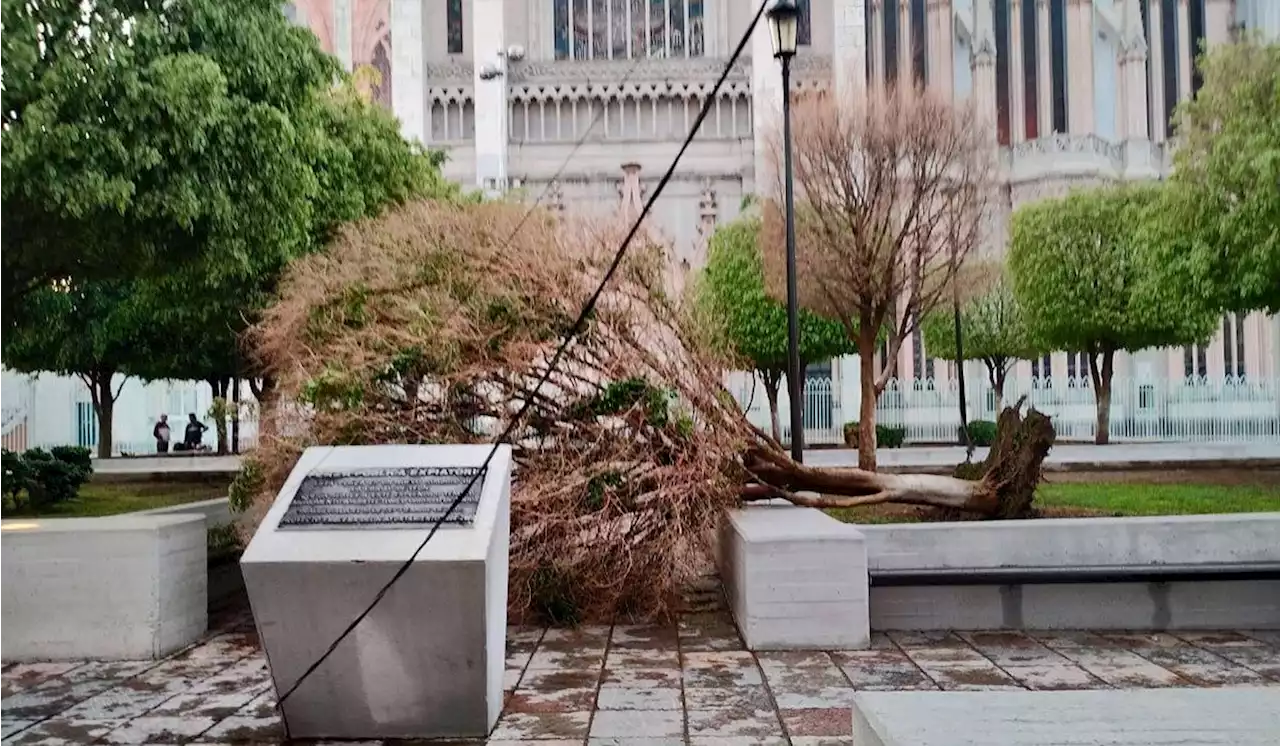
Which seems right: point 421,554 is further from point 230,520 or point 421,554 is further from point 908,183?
point 908,183

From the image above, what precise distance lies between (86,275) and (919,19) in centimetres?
3905

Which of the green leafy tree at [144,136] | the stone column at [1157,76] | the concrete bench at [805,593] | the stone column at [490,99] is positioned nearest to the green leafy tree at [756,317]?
the stone column at [490,99]

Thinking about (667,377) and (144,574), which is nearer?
(144,574)

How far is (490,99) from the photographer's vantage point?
43.4 m

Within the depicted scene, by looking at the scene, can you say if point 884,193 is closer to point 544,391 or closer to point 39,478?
point 544,391

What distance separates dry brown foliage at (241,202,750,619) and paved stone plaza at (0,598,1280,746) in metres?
0.64

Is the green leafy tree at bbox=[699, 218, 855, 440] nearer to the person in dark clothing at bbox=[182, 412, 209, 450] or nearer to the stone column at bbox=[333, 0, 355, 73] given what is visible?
the person in dark clothing at bbox=[182, 412, 209, 450]

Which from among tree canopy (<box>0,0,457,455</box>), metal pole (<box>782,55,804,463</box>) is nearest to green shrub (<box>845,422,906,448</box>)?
metal pole (<box>782,55,804,463</box>)

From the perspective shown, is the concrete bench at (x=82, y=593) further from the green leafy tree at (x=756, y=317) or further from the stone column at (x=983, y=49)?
the stone column at (x=983, y=49)

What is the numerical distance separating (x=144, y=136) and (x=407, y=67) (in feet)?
118

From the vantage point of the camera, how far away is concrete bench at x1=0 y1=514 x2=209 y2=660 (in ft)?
24.7

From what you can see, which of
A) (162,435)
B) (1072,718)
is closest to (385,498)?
(1072,718)

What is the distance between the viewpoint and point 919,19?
43.8m

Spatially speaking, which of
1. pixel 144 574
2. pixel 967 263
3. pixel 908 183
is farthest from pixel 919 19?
pixel 144 574
